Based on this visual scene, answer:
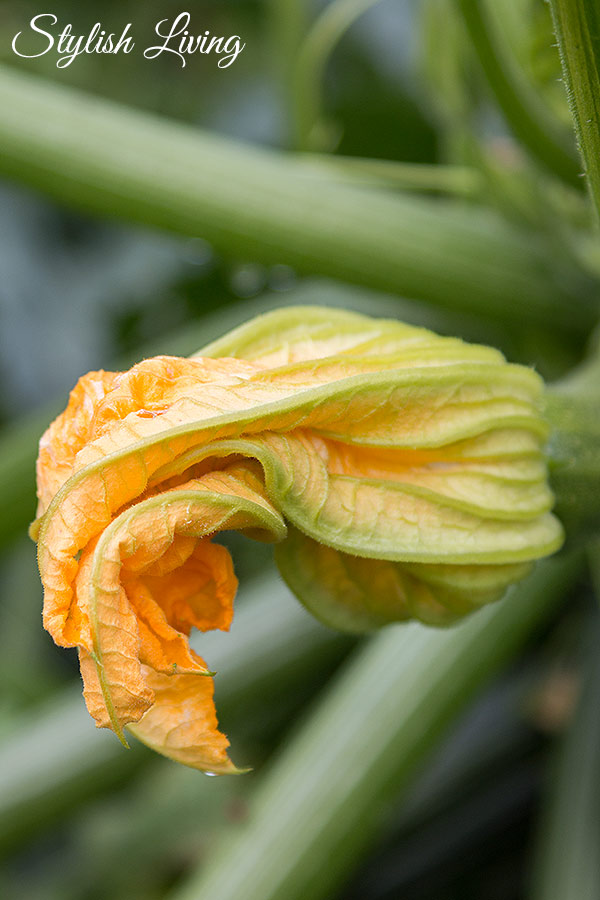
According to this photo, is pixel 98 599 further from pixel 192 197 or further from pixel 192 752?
A: pixel 192 197

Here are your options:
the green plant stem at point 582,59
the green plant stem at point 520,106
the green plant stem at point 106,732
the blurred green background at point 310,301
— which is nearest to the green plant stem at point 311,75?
the blurred green background at point 310,301

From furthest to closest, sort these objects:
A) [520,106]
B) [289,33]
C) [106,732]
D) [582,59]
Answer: [289,33] < [106,732] < [520,106] < [582,59]

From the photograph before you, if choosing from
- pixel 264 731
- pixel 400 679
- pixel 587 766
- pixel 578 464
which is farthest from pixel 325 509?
pixel 264 731

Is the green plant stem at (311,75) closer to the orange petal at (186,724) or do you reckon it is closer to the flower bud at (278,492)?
the flower bud at (278,492)

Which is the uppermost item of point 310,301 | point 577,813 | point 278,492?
point 278,492

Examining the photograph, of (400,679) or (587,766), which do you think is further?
(587,766)

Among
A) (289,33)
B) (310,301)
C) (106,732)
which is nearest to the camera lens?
(106,732)

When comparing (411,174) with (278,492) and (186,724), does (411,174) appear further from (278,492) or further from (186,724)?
(186,724)

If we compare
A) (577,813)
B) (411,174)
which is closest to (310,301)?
(411,174)
